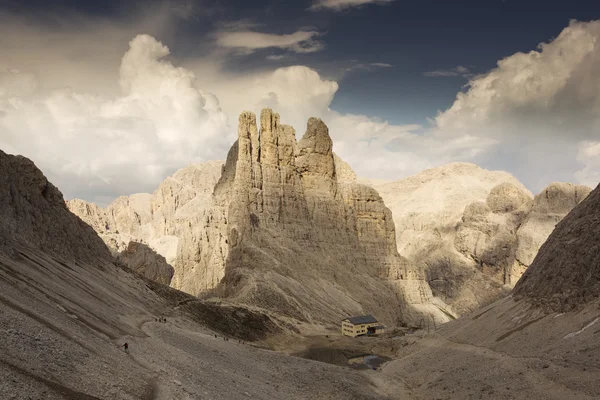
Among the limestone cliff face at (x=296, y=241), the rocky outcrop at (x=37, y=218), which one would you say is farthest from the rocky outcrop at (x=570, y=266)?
the limestone cliff face at (x=296, y=241)

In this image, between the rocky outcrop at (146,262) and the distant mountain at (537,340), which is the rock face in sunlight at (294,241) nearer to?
the rocky outcrop at (146,262)

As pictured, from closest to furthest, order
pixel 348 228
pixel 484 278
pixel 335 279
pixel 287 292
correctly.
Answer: pixel 287 292, pixel 335 279, pixel 348 228, pixel 484 278

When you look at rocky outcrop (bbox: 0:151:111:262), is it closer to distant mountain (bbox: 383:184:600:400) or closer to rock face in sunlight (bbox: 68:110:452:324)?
rock face in sunlight (bbox: 68:110:452:324)

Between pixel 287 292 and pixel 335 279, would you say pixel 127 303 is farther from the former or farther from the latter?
pixel 335 279

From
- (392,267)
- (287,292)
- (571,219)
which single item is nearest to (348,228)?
(392,267)

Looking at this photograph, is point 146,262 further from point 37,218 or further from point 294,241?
point 37,218

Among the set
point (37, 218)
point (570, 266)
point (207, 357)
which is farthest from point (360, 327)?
point (37, 218)
